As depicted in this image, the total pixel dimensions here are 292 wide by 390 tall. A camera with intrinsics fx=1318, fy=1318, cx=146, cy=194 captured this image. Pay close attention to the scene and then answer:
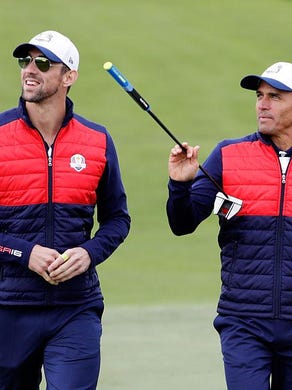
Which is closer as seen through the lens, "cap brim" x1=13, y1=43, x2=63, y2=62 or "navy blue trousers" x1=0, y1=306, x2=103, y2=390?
"navy blue trousers" x1=0, y1=306, x2=103, y2=390

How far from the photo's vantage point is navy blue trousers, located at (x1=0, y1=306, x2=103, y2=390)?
21.4 ft

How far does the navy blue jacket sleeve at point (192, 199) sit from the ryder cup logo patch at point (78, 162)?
457mm

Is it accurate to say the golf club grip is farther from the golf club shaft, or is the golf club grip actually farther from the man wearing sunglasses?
the man wearing sunglasses

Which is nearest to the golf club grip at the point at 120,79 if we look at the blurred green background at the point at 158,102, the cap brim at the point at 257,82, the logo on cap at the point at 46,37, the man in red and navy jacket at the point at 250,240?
the man in red and navy jacket at the point at 250,240

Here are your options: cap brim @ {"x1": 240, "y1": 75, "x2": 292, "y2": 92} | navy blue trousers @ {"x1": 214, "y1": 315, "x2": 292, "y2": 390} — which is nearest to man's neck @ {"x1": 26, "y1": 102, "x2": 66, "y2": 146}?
cap brim @ {"x1": 240, "y1": 75, "x2": 292, "y2": 92}

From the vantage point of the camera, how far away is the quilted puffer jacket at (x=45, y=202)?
21.4ft

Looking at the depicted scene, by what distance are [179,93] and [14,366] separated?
13.9m

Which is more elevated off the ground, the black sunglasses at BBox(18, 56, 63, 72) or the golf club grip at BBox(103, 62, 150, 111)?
the black sunglasses at BBox(18, 56, 63, 72)

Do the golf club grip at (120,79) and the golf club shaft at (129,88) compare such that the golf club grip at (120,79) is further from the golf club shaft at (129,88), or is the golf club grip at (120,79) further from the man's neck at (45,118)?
the man's neck at (45,118)

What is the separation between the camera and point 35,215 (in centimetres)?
652

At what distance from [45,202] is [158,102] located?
44.0 feet

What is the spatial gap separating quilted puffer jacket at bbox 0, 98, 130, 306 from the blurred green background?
2.52 metres

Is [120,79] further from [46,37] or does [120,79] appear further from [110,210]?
[110,210]

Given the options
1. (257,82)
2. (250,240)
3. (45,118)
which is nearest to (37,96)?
(45,118)
